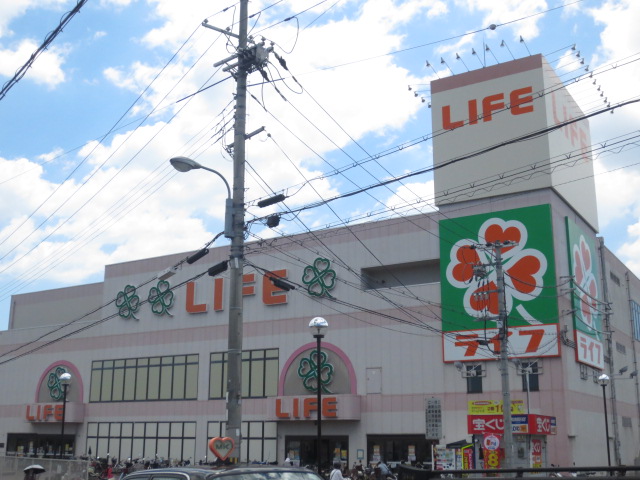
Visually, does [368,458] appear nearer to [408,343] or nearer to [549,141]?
[408,343]

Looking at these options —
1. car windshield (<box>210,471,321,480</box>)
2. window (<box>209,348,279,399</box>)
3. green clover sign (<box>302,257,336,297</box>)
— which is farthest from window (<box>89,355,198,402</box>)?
car windshield (<box>210,471,321,480</box>)

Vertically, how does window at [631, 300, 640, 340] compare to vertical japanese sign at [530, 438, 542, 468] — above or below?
above

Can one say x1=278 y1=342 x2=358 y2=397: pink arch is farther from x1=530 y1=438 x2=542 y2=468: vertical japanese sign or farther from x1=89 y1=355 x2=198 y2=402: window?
x1=530 y1=438 x2=542 y2=468: vertical japanese sign

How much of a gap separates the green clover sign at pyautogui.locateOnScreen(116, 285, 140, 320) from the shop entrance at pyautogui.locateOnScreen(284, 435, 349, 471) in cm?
1514

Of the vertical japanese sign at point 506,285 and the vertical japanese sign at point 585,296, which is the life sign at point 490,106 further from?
the vertical japanese sign at point 585,296

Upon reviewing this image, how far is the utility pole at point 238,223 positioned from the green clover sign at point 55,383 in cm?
3910

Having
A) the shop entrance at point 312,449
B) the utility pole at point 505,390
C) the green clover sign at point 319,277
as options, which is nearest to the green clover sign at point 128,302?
the green clover sign at point 319,277

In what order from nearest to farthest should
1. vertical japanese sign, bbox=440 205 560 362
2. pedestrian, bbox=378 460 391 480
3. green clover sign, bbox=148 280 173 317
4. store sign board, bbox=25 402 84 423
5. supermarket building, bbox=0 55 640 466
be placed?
pedestrian, bbox=378 460 391 480 < vertical japanese sign, bbox=440 205 560 362 < supermarket building, bbox=0 55 640 466 < green clover sign, bbox=148 280 173 317 < store sign board, bbox=25 402 84 423

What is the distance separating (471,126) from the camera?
1746 inches

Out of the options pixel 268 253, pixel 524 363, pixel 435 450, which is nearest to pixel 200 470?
pixel 435 450

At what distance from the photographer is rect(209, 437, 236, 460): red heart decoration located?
54.7 feet

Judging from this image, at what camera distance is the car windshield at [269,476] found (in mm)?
9633

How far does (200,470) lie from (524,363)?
103ft

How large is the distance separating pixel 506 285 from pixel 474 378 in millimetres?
5060
